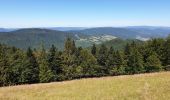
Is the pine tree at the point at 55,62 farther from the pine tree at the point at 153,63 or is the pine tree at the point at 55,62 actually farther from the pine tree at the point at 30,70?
the pine tree at the point at 153,63

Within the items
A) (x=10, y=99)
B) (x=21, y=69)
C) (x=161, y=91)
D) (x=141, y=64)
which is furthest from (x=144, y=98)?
(x=141, y=64)

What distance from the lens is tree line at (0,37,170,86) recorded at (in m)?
94.5

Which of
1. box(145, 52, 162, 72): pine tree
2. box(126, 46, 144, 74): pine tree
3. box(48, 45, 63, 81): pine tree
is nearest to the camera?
box(48, 45, 63, 81): pine tree

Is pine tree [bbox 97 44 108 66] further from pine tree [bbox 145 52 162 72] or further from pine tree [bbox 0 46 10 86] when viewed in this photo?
pine tree [bbox 0 46 10 86]

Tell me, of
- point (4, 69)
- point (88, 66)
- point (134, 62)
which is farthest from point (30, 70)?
point (134, 62)

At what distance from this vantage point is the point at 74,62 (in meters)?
118

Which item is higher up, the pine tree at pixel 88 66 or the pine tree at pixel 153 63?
the pine tree at pixel 153 63

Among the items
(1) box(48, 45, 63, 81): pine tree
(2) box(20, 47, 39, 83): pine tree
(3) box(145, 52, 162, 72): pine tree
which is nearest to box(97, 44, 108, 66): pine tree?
(3) box(145, 52, 162, 72): pine tree

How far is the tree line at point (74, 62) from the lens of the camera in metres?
94.5

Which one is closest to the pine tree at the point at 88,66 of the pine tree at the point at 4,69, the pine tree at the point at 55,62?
the pine tree at the point at 55,62

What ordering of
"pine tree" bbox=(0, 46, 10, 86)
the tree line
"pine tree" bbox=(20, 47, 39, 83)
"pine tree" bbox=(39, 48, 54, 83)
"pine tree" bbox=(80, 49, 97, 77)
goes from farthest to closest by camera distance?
"pine tree" bbox=(80, 49, 97, 77)
"pine tree" bbox=(39, 48, 54, 83)
"pine tree" bbox=(20, 47, 39, 83)
the tree line
"pine tree" bbox=(0, 46, 10, 86)

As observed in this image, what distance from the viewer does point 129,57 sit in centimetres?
11238

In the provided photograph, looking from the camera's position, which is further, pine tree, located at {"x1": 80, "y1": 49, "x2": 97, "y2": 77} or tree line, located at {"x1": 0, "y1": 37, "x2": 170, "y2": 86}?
pine tree, located at {"x1": 80, "y1": 49, "x2": 97, "y2": 77}

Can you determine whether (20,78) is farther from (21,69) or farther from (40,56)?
(40,56)
